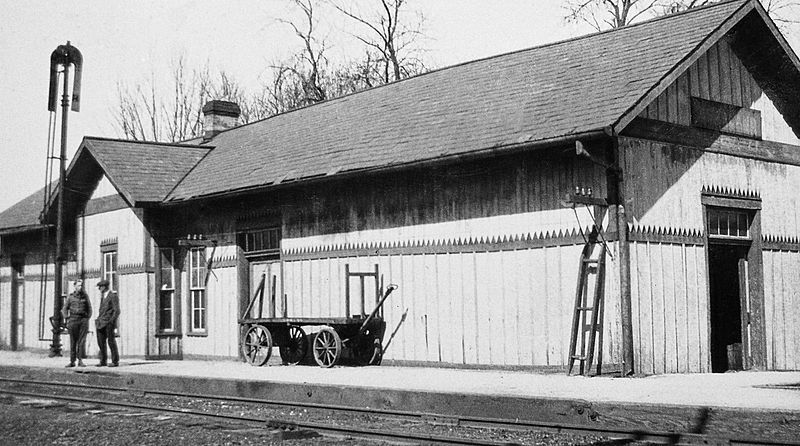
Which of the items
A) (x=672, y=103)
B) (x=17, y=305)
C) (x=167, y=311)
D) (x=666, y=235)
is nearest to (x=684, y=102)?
(x=672, y=103)

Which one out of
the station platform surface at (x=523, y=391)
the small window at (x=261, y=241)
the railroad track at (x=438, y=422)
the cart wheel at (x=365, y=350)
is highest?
the small window at (x=261, y=241)

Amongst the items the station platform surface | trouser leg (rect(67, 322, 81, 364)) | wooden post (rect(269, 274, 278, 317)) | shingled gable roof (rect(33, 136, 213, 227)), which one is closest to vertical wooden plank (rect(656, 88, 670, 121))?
the station platform surface

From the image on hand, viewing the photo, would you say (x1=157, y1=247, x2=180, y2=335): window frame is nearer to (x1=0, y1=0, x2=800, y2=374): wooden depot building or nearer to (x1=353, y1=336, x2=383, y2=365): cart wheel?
(x1=0, y1=0, x2=800, y2=374): wooden depot building

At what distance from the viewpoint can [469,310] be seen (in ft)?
46.8

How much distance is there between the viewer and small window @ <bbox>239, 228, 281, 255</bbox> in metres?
17.9

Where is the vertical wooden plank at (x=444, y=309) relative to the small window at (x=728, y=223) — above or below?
below

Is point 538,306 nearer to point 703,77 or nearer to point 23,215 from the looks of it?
point 703,77

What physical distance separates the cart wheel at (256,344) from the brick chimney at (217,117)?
9949 mm

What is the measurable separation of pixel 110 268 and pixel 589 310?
1264 centimetres

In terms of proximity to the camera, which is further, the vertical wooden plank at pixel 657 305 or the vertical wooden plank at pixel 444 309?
the vertical wooden plank at pixel 444 309

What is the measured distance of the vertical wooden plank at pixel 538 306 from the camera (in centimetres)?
1323

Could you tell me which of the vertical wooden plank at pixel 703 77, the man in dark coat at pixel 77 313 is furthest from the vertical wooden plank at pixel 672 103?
the man in dark coat at pixel 77 313

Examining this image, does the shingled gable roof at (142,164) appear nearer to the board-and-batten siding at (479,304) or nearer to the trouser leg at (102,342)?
the trouser leg at (102,342)

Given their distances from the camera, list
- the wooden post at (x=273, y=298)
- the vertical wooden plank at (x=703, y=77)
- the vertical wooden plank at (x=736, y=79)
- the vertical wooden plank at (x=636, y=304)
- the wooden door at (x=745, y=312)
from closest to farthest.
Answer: the vertical wooden plank at (x=636, y=304)
the vertical wooden plank at (x=703, y=77)
the wooden door at (x=745, y=312)
the vertical wooden plank at (x=736, y=79)
the wooden post at (x=273, y=298)
